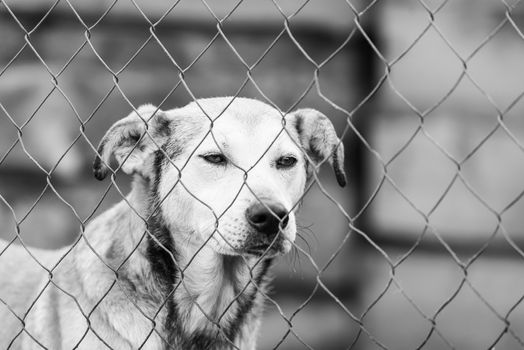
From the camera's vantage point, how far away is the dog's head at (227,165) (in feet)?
9.24

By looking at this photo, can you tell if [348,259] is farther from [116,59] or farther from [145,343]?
[145,343]

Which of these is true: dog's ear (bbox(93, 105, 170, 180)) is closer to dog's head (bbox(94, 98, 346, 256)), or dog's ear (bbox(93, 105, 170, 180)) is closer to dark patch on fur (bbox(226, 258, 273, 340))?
dog's head (bbox(94, 98, 346, 256))

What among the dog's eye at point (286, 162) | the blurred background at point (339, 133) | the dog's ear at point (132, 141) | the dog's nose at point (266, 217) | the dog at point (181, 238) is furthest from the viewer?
the blurred background at point (339, 133)

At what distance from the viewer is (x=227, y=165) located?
10.1 feet

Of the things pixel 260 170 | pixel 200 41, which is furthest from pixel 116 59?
pixel 260 170

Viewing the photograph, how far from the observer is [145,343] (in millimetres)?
2977

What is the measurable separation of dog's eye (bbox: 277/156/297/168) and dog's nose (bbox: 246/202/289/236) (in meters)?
0.42

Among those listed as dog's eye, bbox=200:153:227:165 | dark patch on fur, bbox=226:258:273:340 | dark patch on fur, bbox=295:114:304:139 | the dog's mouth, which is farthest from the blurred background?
the dog's mouth

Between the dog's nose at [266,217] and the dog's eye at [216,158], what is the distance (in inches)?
14.4

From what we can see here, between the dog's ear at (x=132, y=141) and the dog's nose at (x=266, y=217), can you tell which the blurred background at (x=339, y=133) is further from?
the dog's nose at (x=266, y=217)

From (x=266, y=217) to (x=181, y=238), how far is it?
499 mm

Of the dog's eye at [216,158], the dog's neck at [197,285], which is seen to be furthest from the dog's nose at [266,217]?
the dog's eye at [216,158]

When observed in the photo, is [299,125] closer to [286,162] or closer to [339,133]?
[286,162]

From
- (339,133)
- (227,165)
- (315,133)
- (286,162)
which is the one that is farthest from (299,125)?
(339,133)
